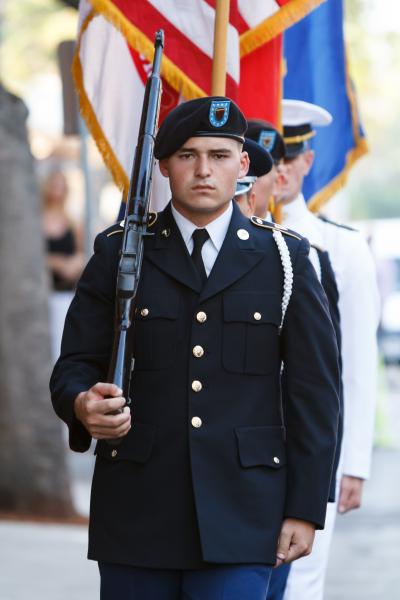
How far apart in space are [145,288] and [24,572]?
4845mm

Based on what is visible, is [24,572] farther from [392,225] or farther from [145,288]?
Result: [392,225]

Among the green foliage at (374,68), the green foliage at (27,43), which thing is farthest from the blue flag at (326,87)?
the green foliage at (27,43)

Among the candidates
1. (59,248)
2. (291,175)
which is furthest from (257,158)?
(59,248)

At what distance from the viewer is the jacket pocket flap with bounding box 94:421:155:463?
393cm

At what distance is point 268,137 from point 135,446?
1863 millimetres

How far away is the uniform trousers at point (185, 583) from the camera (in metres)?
3.88

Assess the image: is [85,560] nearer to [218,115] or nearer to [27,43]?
[218,115]

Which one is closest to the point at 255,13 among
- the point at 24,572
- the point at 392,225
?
the point at 24,572

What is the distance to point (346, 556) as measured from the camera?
964cm

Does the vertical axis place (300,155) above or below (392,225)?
below

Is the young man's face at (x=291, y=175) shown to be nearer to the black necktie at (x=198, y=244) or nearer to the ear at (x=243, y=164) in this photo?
the ear at (x=243, y=164)

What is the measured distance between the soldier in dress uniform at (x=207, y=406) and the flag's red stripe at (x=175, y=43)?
1.61 meters

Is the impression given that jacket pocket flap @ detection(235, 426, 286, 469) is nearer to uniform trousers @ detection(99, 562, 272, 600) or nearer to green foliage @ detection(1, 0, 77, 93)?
uniform trousers @ detection(99, 562, 272, 600)

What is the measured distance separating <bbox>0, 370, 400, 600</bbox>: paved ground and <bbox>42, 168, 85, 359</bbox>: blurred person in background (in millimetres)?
2000
